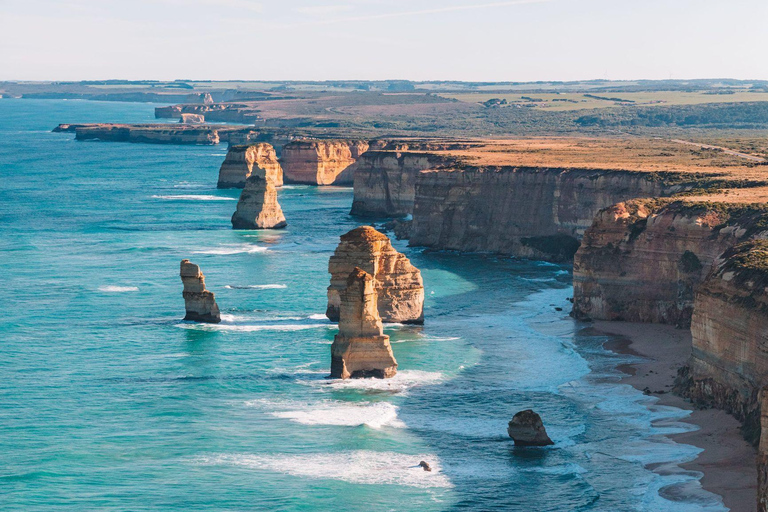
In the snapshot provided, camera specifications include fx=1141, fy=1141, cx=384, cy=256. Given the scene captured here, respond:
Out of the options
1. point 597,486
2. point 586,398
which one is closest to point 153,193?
point 586,398

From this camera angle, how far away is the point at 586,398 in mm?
52656

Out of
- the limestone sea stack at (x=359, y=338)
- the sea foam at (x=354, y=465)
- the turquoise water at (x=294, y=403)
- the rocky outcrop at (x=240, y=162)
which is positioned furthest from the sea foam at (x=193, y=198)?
the sea foam at (x=354, y=465)

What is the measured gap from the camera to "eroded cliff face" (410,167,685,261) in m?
94.4

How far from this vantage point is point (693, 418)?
48.3m

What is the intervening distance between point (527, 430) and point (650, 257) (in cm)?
2556

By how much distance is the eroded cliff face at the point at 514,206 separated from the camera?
94375mm

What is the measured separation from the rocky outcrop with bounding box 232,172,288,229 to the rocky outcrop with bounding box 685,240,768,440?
224 ft

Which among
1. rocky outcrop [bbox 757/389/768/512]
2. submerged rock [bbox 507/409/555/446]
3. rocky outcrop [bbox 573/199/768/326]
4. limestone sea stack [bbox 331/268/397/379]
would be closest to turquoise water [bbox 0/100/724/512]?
submerged rock [bbox 507/409/555/446]

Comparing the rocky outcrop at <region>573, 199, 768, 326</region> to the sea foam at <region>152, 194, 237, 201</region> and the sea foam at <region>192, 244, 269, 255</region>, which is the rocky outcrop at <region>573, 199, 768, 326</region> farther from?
the sea foam at <region>152, 194, 237, 201</region>

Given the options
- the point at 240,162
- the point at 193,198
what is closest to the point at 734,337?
the point at 193,198

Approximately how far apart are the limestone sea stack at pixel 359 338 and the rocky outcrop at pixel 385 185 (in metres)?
74.0

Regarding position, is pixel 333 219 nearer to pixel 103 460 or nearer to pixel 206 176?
pixel 206 176

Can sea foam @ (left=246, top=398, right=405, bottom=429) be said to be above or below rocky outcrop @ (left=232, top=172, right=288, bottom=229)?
below

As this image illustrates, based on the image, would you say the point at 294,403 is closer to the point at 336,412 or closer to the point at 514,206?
the point at 336,412
